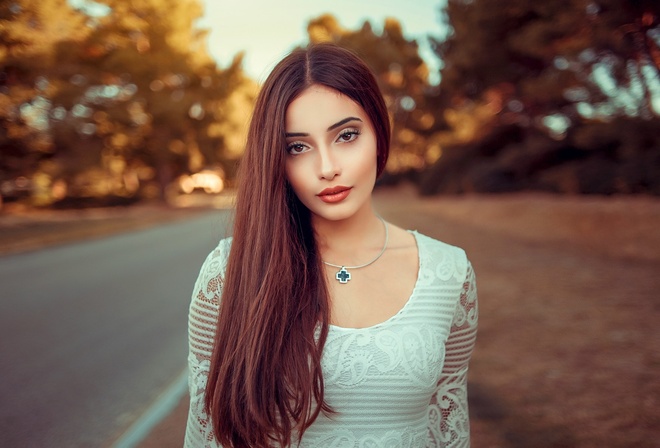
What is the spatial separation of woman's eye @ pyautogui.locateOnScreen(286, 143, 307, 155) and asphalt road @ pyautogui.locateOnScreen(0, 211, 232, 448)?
0.42m

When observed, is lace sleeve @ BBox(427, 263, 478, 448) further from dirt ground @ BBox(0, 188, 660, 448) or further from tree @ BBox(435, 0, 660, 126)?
tree @ BBox(435, 0, 660, 126)

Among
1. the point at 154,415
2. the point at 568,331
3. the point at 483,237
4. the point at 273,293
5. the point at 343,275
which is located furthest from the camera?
the point at 483,237

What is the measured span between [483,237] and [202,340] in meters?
11.6

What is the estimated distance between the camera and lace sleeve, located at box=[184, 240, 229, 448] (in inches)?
63.3

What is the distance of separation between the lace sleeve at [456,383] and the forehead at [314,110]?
0.67 metres

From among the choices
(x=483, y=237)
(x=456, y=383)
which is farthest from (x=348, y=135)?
(x=483, y=237)

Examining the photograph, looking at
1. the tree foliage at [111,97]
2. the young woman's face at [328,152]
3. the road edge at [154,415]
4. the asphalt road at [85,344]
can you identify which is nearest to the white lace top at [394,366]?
the young woman's face at [328,152]

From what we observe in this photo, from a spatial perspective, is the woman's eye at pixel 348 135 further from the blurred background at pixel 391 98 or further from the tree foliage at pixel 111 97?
the tree foliage at pixel 111 97

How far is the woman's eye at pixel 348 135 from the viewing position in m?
1.65

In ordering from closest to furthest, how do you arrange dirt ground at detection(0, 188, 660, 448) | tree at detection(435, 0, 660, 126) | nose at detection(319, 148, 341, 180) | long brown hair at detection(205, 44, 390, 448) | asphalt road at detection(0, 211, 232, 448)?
long brown hair at detection(205, 44, 390, 448)
nose at detection(319, 148, 341, 180)
dirt ground at detection(0, 188, 660, 448)
asphalt road at detection(0, 211, 232, 448)
tree at detection(435, 0, 660, 126)

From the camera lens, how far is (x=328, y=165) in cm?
160

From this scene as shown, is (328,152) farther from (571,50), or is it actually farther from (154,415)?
(571,50)

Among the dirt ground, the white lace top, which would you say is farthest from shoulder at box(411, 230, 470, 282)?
the dirt ground

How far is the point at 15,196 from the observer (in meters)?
26.4
